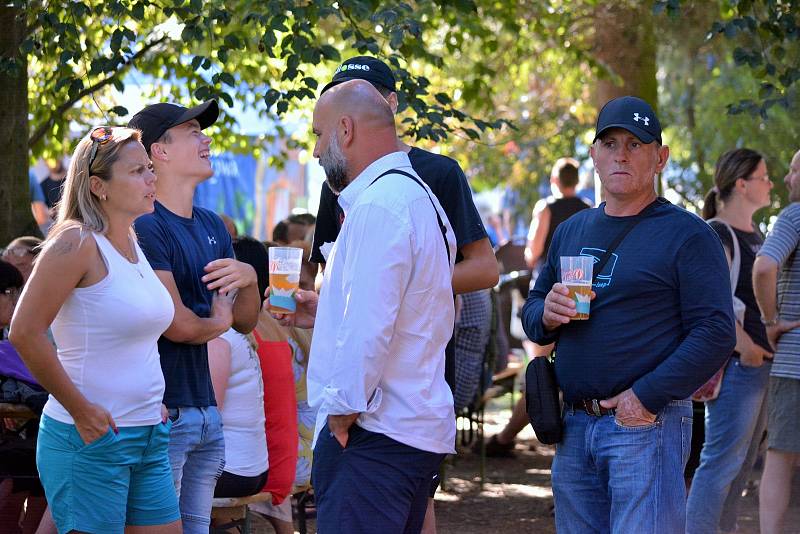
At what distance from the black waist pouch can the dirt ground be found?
3.46 meters

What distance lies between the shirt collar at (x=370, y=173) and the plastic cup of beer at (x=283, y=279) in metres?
0.75

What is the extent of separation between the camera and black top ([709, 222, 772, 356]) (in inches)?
247

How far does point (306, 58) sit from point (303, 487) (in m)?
2.32

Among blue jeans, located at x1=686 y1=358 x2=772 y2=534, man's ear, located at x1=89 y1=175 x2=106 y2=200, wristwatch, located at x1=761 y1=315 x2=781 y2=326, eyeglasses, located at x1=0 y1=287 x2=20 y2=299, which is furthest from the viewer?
blue jeans, located at x1=686 y1=358 x2=772 y2=534

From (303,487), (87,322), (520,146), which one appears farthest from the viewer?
(520,146)

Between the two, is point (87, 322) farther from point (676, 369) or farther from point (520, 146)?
point (520, 146)

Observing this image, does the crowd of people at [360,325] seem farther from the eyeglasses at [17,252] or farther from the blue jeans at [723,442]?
the blue jeans at [723,442]

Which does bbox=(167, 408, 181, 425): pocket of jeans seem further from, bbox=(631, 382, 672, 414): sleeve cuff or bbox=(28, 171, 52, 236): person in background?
bbox=(28, 171, 52, 236): person in background

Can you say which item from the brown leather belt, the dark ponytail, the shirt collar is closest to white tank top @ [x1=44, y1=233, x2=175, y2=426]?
the shirt collar

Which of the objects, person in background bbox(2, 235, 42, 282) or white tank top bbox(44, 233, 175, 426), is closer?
white tank top bbox(44, 233, 175, 426)

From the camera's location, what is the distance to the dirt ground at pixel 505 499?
751 cm

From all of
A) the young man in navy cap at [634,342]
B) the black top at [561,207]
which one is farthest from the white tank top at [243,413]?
the black top at [561,207]

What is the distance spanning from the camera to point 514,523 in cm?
767

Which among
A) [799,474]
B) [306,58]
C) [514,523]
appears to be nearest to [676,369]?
[306,58]
